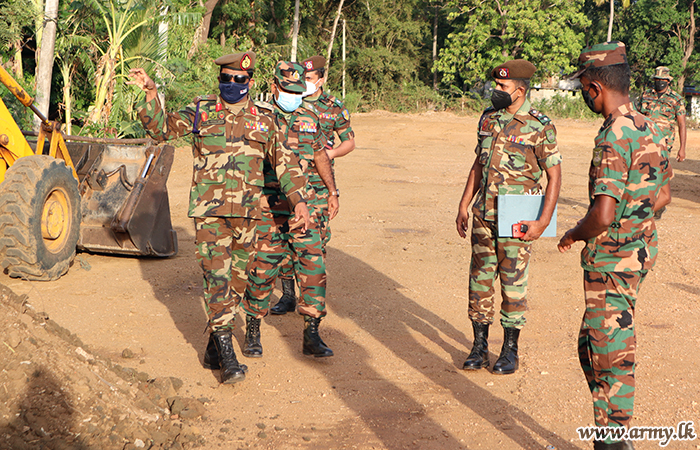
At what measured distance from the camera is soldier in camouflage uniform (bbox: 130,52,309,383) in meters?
4.16

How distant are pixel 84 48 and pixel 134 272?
9.23 m

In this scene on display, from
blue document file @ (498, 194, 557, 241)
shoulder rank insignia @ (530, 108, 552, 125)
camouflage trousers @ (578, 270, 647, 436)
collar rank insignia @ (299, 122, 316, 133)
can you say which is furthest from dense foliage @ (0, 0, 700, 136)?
camouflage trousers @ (578, 270, 647, 436)

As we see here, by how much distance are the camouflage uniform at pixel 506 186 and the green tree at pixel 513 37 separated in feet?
90.1

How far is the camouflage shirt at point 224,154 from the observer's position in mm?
4164

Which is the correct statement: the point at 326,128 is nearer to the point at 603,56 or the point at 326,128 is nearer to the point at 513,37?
the point at 603,56

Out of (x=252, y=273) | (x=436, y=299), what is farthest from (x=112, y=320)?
(x=436, y=299)

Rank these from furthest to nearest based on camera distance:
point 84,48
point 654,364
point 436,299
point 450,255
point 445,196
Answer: point 84,48 → point 445,196 → point 450,255 → point 436,299 → point 654,364

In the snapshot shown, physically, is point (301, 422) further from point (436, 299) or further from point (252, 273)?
point (436, 299)

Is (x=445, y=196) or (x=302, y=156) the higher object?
(x=302, y=156)

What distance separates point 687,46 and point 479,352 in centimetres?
3809

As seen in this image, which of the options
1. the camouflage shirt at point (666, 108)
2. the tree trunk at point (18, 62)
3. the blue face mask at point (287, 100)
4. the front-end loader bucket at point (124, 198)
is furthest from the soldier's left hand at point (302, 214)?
the tree trunk at point (18, 62)

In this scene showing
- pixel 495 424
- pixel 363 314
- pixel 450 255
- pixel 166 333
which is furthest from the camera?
pixel 450 255

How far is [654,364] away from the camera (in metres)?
4.65

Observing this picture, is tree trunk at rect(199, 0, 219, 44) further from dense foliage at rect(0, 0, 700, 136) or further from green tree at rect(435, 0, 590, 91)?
green tree at rect(435, 0, 590, 91)
